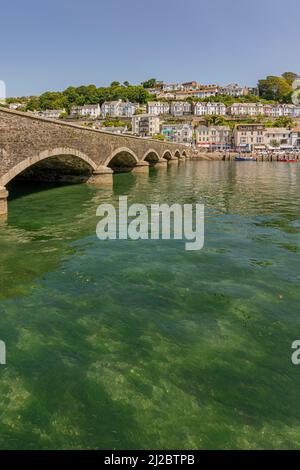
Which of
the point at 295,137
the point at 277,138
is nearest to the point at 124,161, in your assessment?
the point at 277,138

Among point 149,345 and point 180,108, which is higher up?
point 180,108

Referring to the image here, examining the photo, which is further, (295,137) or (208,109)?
(208,109)

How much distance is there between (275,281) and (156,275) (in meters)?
3.24

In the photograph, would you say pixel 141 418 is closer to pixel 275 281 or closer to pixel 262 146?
pixel 275 281

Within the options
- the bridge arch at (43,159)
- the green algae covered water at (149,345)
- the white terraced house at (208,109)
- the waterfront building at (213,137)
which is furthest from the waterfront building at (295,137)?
the green algae covered water at (149,345)

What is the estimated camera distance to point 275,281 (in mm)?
8898

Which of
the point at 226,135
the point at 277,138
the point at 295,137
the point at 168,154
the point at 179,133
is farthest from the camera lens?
the point at 179,133

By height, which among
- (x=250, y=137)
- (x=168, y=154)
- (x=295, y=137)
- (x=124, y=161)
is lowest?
(x=124, y=161)

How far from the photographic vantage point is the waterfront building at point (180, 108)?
195250 millimetres

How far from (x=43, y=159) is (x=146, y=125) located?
140 m

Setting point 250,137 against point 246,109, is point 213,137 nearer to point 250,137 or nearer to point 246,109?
point 250,137

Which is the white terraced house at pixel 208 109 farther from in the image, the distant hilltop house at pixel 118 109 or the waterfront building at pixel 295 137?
the waterfront building at pixel 295 137

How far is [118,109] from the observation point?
7746 inches

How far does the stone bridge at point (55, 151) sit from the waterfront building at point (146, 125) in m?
110
